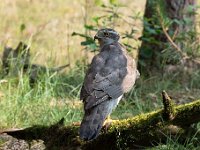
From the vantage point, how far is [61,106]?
783 centimetres

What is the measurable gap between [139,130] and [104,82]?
0.69 m

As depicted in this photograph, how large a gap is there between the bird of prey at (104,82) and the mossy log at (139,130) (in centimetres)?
23

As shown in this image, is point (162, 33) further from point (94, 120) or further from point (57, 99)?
point (94, 120)

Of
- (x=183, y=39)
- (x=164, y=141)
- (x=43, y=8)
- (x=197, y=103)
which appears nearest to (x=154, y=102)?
(x=183, y=39)

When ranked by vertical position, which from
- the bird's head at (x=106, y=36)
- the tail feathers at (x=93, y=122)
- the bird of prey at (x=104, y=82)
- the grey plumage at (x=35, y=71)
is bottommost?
the grey plumage at (x=35, y=71)

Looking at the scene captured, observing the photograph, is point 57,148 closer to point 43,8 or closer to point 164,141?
point 164,141

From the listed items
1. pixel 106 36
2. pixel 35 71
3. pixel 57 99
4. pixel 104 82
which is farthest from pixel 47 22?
pixel 104 82

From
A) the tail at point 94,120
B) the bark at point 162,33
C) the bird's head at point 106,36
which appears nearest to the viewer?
the tail at point 94,120

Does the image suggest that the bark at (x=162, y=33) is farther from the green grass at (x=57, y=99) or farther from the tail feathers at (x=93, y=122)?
the tail feathers at (x=93, y=122)

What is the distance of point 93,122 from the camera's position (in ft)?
18.1

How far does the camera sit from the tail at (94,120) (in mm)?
5367

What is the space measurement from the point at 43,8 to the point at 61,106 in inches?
300

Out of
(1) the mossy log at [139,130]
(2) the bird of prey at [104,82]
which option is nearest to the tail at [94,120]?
(2) the bird of prey at [104,82]

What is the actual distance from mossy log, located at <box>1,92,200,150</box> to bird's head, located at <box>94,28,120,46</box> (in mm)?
1320
